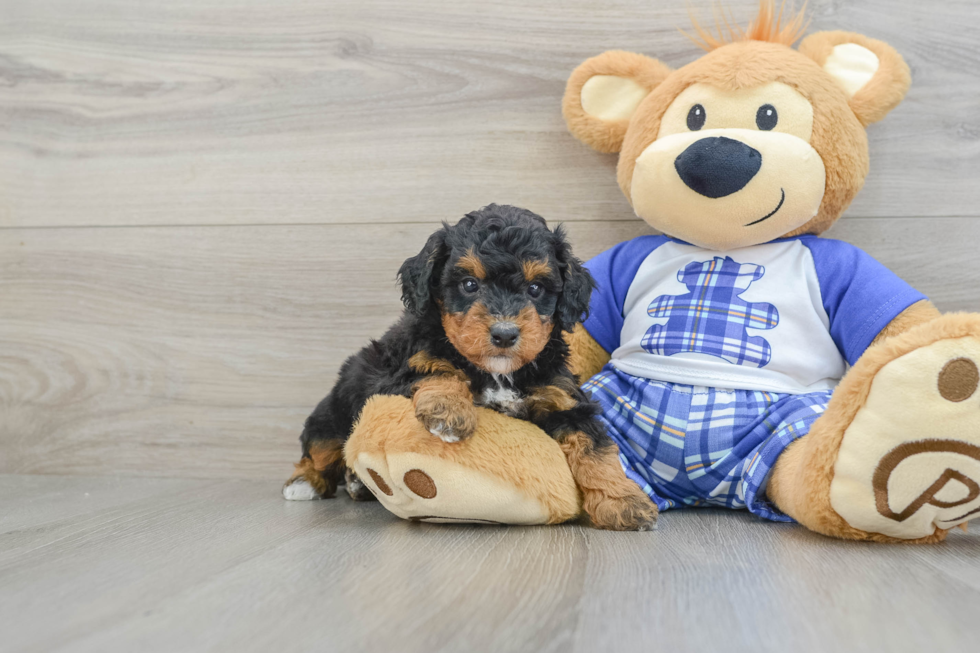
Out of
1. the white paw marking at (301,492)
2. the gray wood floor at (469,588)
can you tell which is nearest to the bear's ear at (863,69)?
the gray wood floor at (469,588)

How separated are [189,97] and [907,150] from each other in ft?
6.72

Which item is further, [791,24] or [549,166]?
[549,166]

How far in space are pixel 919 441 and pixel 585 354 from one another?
80 cm

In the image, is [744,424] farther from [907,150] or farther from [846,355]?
[907,150]

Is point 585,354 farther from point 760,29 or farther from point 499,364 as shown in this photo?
point 760,29

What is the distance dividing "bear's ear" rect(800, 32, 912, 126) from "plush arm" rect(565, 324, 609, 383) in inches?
31.9

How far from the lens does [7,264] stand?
2.30m

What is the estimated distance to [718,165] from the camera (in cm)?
154

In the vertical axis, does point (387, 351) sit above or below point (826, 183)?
below

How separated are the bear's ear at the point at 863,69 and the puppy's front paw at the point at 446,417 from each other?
116cm

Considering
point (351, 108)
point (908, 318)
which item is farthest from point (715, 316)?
point (351, 108)

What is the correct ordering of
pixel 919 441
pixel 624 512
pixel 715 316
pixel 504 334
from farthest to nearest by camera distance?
pixel 715 316 → pixel 624 512 → pixel 504 334 → pixel 919 441

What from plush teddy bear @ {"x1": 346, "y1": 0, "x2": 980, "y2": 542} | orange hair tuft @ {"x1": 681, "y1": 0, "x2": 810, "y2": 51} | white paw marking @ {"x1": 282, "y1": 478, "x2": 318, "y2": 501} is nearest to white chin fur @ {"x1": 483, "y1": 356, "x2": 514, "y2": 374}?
plush teddy bear @ {"x1": 346, "y1": 0, "x2": 980, "y2": 542}

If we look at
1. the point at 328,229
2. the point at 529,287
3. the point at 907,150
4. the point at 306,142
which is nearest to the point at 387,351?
the point at 529,287
